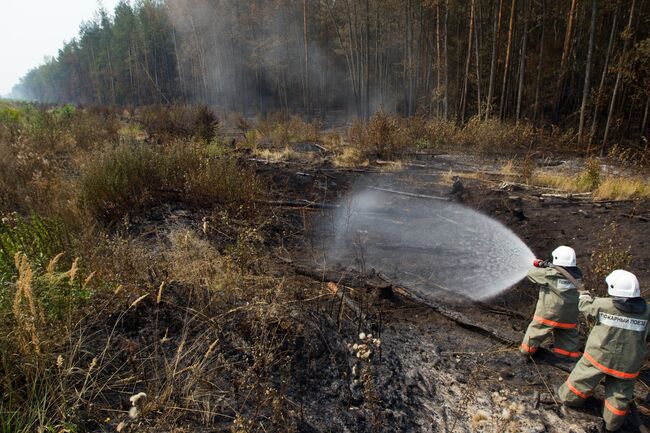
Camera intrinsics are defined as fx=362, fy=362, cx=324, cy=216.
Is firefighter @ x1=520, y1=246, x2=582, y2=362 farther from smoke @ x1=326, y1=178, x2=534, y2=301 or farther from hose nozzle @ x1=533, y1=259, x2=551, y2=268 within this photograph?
smoke @ x1=326, y1=178, x2=534, y2=301

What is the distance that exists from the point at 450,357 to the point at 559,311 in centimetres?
99

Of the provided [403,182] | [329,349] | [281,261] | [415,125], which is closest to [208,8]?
[415,125]

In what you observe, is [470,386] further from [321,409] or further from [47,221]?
[47,221]

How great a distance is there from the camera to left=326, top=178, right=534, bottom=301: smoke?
455 centimetres

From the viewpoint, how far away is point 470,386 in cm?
254

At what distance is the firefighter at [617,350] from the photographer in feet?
8.15

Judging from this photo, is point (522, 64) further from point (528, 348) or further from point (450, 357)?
point (450, 357)

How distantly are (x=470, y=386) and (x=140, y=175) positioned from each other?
546cm

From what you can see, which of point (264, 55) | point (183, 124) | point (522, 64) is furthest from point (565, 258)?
point (264, 55)

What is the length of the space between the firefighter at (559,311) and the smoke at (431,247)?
1.05m

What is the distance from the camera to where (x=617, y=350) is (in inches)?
100

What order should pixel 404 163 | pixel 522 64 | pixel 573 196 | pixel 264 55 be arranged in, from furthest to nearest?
pixel 264 55 → pixel 522 64 → pixel 404 163 → pixel 573 196

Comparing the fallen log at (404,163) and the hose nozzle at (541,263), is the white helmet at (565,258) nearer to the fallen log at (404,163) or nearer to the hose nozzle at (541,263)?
the hose nozzle at (541,263)

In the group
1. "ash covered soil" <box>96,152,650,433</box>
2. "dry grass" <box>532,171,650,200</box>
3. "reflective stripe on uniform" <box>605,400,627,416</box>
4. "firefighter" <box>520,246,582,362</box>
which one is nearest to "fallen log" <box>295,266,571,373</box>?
"ash covered soil" <box>96,152,650,433</box>
